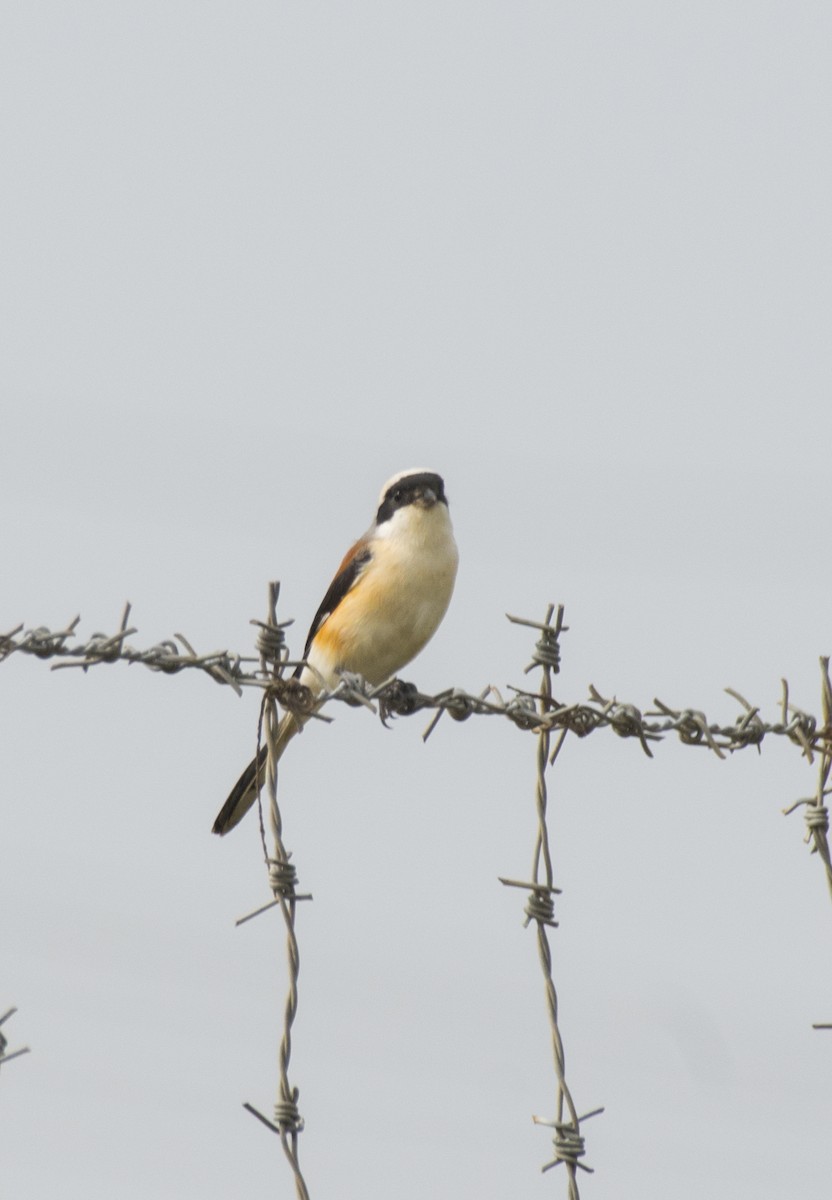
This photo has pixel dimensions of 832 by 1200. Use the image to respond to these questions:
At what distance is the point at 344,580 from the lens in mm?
5750

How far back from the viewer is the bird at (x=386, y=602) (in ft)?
18.0

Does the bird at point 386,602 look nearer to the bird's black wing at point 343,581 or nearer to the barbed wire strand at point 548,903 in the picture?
the bird's black wing at point 343,581

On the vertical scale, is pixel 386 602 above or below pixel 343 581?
below

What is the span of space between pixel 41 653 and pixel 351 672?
9.09 feet

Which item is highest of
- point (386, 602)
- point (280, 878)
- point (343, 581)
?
point (343, 581)

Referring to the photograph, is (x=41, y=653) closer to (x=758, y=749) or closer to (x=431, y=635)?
(x=758, y=749)

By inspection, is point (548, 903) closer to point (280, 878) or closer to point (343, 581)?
point (280, 878)

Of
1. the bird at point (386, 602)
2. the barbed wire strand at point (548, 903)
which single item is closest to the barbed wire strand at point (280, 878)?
the barbed wire strand at point (548, 903)

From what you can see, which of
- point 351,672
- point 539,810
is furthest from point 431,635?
point 539,810

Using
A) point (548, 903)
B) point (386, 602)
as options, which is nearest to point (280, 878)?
point (548, 903)

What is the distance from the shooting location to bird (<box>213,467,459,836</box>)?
5.47 meters

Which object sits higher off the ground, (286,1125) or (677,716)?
(677,716)

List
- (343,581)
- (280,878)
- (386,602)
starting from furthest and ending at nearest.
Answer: (343,581), (386,602), (280,878)

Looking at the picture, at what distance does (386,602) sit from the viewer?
5465mm
